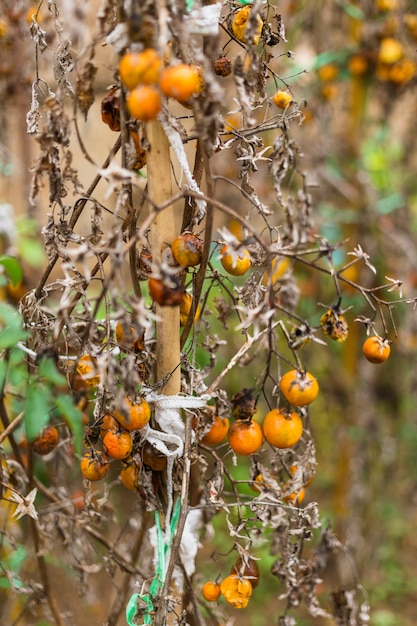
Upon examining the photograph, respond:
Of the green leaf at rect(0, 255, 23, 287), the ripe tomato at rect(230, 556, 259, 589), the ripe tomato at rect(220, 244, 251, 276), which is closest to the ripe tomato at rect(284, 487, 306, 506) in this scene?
the ripe tomato at rect(230, 556, 259, 589)

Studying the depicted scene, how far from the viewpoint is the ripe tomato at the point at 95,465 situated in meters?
0.79

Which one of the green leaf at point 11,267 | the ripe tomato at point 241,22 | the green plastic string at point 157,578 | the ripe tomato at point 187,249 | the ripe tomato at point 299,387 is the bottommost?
the green plastic string at point 157,578

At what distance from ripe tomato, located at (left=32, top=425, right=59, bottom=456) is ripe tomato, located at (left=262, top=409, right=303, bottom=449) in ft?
1.09

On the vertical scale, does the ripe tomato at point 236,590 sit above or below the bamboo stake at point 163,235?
below

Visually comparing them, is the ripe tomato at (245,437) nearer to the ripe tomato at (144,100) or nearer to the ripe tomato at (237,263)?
the ripe tomato at (237,263)

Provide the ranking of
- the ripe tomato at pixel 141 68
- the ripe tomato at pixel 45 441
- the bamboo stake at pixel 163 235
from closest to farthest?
1. the ripe tomato at pixel 141 68
2. the bamboo stake at pixel 163 235
3. the ripe tomato at pixel 45 441

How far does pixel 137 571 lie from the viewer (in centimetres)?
98

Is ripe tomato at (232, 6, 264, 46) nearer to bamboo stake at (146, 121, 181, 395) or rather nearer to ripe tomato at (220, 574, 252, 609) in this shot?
bamboo stake at (146, 121, 181, 395)

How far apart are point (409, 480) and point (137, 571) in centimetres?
213

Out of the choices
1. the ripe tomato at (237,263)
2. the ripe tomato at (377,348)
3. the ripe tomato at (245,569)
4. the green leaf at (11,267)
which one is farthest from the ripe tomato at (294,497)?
the green leaf at (11,267)

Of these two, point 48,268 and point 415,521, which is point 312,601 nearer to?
point 48,268

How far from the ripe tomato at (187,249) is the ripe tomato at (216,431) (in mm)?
226

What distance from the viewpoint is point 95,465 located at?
79cm

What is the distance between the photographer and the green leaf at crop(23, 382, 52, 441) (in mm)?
668
